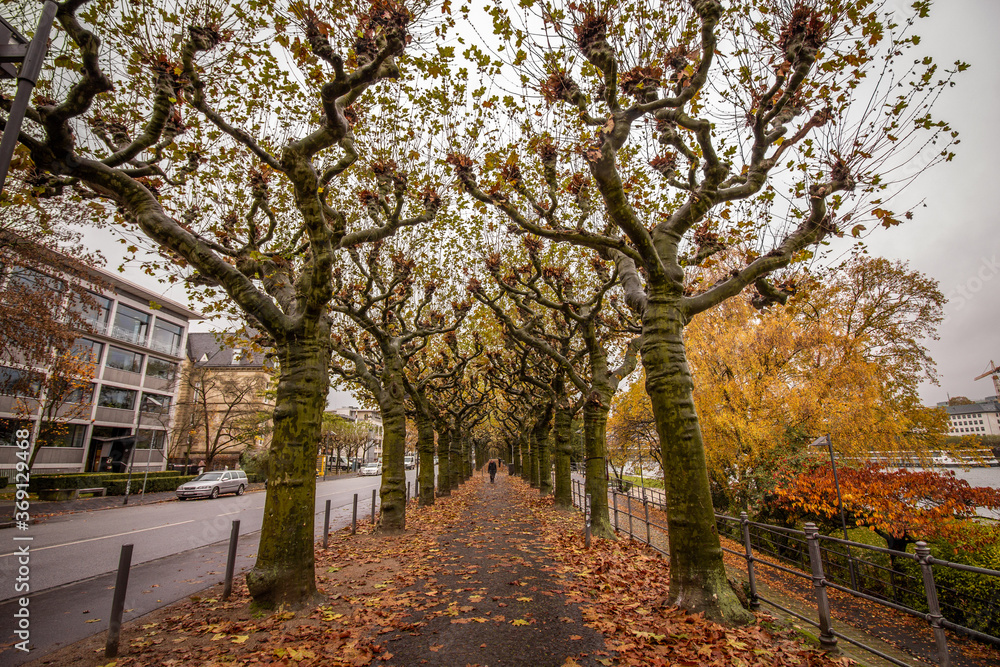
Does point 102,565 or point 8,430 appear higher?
point 8,430

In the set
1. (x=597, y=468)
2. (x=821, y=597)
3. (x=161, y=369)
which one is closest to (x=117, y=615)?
(x=821, y=597)

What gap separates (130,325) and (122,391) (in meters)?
5.58

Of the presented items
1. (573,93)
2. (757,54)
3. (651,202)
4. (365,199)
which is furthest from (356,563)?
(757,54)

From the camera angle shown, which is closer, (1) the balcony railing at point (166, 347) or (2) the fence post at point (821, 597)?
(2) the fence post at point (821, 597)

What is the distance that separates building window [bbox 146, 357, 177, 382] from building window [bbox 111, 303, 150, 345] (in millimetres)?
2140

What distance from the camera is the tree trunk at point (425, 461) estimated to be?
701 inches

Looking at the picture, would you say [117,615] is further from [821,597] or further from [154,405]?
[154,405]

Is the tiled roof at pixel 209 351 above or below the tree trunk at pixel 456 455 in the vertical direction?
above

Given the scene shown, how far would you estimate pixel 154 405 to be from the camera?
131ft

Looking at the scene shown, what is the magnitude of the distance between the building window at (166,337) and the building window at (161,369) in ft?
3.54

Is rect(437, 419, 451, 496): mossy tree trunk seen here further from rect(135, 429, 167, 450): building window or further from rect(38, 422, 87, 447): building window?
rect(135, 429, 167, 450): building window

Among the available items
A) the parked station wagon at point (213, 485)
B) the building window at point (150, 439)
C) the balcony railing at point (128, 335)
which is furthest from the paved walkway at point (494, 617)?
the building window at point (150, 439)

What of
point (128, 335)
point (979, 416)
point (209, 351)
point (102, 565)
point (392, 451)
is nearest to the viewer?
point (102, 565)

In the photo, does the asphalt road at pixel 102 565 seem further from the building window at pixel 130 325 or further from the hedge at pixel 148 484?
the building window at pixel 130 325
